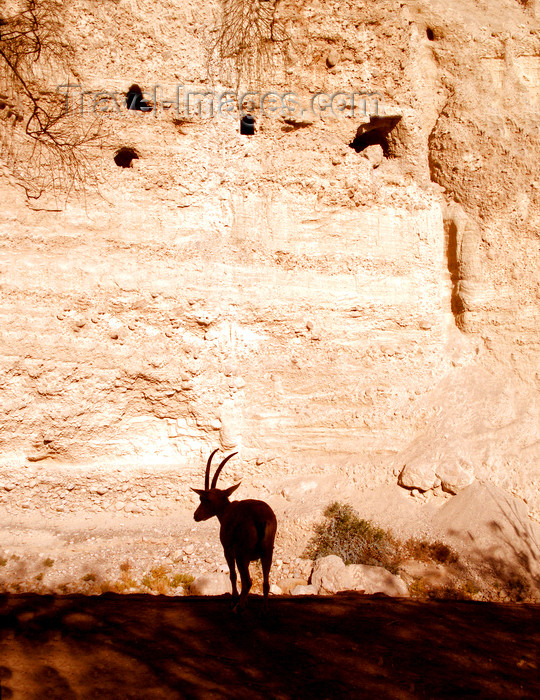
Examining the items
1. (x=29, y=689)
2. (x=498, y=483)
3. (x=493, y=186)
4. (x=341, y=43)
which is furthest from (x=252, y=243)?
(x=29, y=689)

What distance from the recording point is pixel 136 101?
8.48m

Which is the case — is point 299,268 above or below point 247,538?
above

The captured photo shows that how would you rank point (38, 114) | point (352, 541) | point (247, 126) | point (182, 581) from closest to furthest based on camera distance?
point (182, 581) → point (352, 541) → point (38, 114) → point (247, 126)

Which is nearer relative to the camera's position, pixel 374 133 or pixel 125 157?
pixel 125 157

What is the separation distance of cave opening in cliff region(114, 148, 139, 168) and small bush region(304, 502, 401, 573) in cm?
582

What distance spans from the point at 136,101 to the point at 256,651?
7554 mm

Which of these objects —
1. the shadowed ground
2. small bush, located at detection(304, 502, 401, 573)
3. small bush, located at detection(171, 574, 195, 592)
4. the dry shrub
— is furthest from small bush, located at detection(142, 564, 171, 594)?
the dry shrub

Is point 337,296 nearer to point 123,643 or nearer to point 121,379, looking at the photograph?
point 121,379

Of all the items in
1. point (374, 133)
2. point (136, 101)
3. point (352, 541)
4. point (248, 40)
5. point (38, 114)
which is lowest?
point (352, 541)

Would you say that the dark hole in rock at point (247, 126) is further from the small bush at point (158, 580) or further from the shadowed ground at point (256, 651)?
the shadowed ground at point (256, 651)

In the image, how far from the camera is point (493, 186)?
9.38 meters

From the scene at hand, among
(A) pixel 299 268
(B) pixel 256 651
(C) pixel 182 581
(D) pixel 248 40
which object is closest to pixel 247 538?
(B) pixel 256 651

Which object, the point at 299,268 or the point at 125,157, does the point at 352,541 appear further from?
the point at 125,157

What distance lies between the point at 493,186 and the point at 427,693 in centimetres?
809
